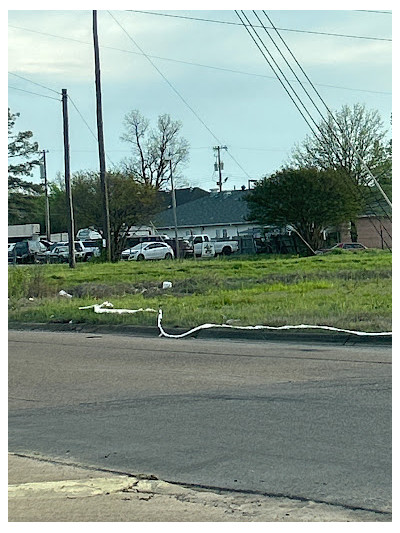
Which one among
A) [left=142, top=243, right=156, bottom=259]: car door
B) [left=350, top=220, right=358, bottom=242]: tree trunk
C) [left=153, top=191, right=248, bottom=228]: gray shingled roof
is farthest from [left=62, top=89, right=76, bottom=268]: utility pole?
[left=153, top=191, right=248, bottom=228]: gray shingled roof

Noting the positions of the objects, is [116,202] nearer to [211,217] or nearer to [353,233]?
[353,233]

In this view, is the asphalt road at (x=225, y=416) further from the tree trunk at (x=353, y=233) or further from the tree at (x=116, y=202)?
the tree trunk at (x=353, y=233)

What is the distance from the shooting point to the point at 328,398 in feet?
29.1

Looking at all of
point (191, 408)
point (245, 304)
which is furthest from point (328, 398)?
point (245, 304)

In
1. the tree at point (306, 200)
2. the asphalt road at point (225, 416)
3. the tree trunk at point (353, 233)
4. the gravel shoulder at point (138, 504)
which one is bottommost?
the gravel shoulder at point (138, 504)

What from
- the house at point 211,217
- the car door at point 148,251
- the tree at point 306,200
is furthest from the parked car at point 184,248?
the house at point 211,217

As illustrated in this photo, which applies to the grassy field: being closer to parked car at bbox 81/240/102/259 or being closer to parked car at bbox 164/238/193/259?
parked car at bbox 164/238/193/259

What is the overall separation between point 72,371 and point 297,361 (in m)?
2.96

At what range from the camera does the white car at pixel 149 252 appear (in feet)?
170

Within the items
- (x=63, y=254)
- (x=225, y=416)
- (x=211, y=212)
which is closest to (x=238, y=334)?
(x=225, y=416)

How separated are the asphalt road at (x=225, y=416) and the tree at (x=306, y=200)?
3181cm

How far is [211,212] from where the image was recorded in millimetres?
72750

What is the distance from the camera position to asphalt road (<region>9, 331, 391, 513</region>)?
6.38 metres
